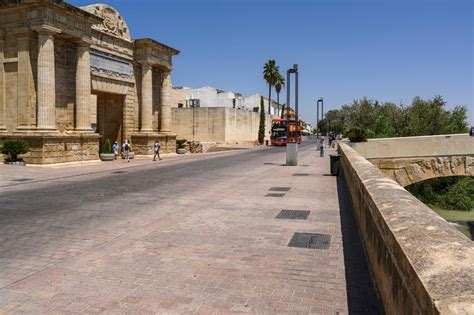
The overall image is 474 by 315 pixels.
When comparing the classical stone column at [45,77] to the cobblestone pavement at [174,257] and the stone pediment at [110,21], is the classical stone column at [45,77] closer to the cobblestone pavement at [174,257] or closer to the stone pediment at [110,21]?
the stone pediment at [110,21]

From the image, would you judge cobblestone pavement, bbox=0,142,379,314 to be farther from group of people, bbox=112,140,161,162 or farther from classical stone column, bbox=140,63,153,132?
classical stone column, bbox=140,63,153,132

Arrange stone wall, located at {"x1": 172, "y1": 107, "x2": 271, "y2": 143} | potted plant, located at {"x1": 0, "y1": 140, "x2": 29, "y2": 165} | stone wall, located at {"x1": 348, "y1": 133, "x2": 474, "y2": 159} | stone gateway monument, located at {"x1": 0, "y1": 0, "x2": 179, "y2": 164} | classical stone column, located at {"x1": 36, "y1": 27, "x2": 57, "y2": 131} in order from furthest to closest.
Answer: stone wall, located at {"x1": 172, "y1": 107, "x2": 271, "y2": 143} < stone gateway monument, located at {"x1": 0, "y1": 0, "x2": 179, "y2": 164} < classical stone column, located at {"x1": 36, "y1": 27, "x2": 57, "y2": 131} < potted plant, located at {"x1": 0, "y1": 140, "x2": 29, "y2": 165} < stone wall, located at {"x1": 348, "y1": 133, "x2": 474, "y2": 159}

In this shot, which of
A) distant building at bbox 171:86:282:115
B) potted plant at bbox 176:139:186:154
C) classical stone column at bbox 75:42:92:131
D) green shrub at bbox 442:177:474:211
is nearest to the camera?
classical stone column at bbox 75:42:92:131

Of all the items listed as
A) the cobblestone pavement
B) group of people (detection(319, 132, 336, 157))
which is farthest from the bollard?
the cobblestone pavement

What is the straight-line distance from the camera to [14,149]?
21734 millimetres

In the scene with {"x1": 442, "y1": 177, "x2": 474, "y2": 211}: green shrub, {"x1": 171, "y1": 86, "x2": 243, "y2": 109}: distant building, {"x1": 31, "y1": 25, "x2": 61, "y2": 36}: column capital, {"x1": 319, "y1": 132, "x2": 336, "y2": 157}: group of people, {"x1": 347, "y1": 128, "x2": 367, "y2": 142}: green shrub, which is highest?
{"x1": 171, "y1": 86, "x2": 243, "y2": 109}: distant building

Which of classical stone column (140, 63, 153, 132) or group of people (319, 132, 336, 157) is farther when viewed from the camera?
group of people (319, 132, 336, 157)

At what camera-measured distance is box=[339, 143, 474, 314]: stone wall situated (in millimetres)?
2029

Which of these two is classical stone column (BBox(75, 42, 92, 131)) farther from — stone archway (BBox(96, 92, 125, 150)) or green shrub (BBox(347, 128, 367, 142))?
green shrub (BBox(347, 128, 367, 142))

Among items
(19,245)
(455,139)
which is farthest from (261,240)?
(455,139)

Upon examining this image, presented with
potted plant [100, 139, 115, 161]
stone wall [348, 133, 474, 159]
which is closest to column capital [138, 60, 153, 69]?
potted plant [100, 139, 115, 161]

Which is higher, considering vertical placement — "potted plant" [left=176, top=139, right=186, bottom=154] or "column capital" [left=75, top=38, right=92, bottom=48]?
"column capital" [left=75, top=38, right=92, bottom=48]

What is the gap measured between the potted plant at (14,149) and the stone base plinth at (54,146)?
44 cm

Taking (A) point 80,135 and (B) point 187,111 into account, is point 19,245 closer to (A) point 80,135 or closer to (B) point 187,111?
(A) point 80,135
